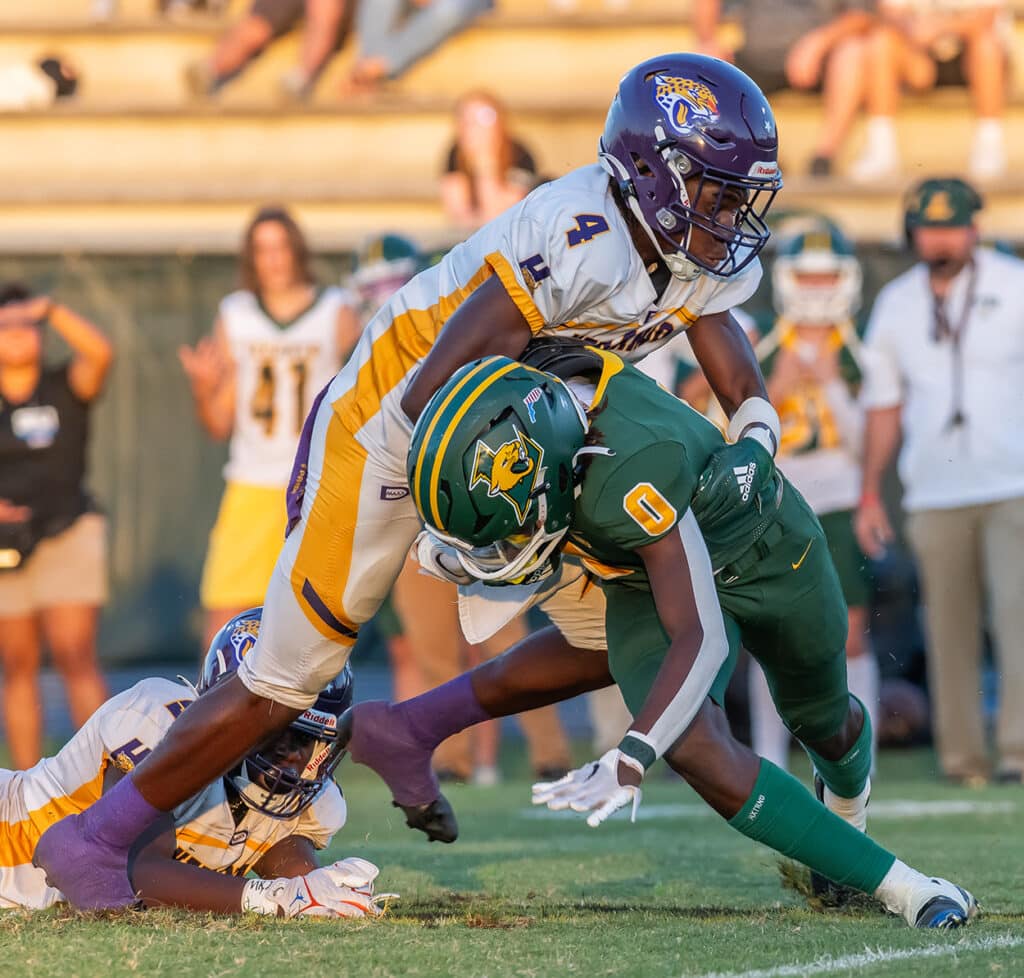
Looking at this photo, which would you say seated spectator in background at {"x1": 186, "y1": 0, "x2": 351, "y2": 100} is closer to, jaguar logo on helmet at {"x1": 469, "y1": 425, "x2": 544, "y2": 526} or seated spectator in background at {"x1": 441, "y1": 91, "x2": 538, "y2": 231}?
seated spectator in background at {"x1": 441, "y1": 91, "x2": 538, "y2": 231}

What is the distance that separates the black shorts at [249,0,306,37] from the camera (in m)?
10.9

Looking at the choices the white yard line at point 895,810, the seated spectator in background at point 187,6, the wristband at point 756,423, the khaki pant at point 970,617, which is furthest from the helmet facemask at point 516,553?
the seated spectator in background at point 187,6

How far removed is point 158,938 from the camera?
370 centimetres

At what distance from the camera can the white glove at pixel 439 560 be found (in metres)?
3.99

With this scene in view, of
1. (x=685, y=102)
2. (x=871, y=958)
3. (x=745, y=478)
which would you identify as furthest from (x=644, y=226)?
(x=871, y=958)

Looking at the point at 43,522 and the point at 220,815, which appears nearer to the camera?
the point at 220,815

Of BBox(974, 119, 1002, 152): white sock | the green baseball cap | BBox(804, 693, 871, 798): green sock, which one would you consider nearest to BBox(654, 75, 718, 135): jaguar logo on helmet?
BBox(804, 693, 871, 798): green sock

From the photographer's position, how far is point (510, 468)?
3.64 m

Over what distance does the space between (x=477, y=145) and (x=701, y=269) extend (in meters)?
4.69

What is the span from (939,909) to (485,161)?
5640mm

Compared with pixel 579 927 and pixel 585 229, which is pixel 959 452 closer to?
pixel 585 229

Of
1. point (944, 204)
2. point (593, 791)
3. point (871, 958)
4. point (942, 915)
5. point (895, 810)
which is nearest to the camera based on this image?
point (593, 791)

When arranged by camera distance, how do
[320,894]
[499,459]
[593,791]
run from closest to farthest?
[593,791], [499,459], [320,894]

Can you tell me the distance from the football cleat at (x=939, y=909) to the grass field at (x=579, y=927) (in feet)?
0.13
